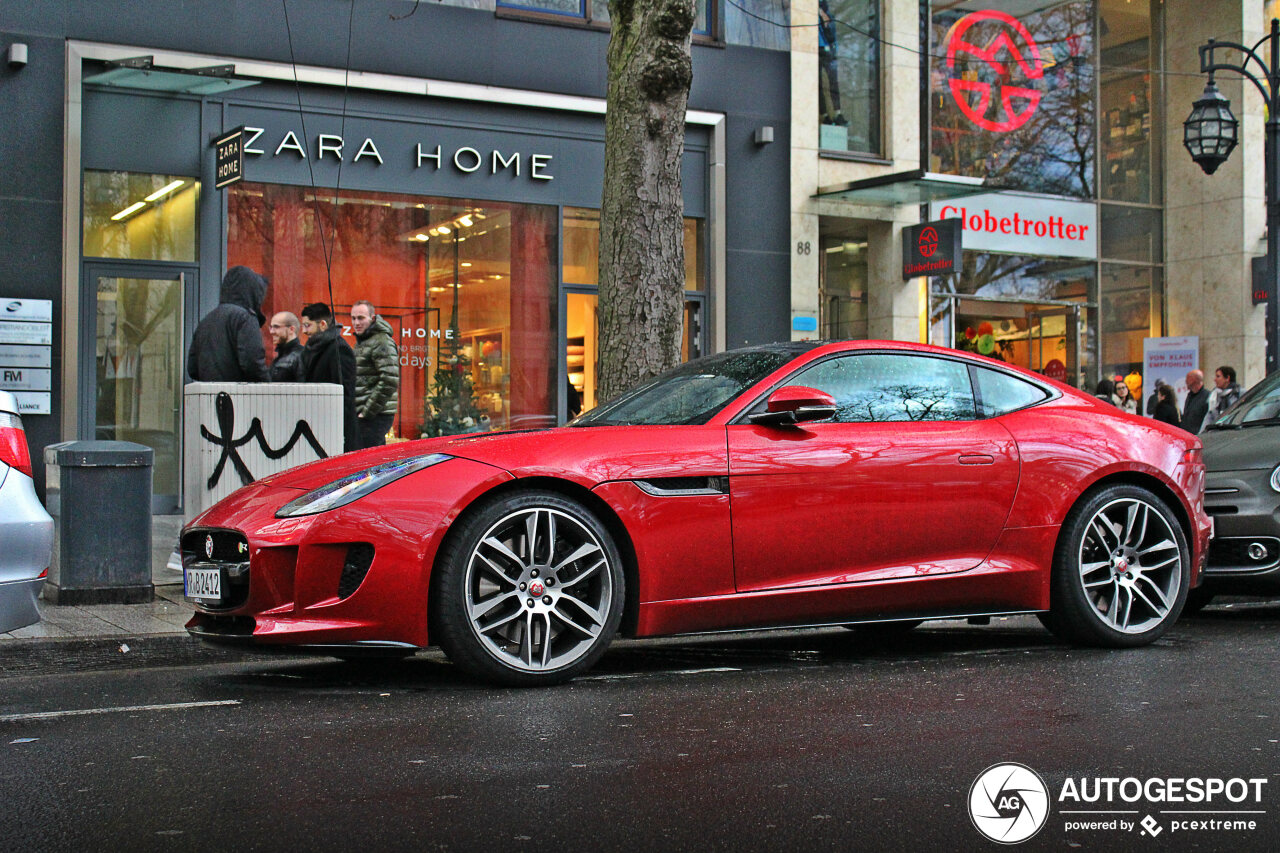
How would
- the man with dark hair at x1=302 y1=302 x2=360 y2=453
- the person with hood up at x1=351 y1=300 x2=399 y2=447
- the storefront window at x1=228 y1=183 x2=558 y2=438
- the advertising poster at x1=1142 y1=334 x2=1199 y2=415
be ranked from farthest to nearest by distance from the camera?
the advertising poster at x1=1142 y1=334 x2=1199 y2=415
the storefront window at x1=228 y1=183 x2=558 y2=438
the person with hood up at x1=351 y1=300 x2=399 y2=447
the man with dark hair at x1=302 y1=302 x2=360 y2=453

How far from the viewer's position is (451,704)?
16.5 feet

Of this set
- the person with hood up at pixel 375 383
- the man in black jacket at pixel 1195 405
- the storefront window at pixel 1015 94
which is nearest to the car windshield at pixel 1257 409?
the person with hood up at pixel 375 383

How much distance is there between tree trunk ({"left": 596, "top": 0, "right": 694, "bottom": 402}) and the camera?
939 cm

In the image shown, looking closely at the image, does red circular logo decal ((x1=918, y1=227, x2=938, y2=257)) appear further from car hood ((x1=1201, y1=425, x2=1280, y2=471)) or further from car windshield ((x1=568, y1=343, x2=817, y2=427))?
car windshield ((x1=568, y1=343, x2=817, y2=427))

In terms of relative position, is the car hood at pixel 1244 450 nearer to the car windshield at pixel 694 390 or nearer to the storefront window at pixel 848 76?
the car windshield at pixel 694 390

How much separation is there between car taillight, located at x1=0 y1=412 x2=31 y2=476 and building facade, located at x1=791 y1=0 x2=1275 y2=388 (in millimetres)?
12720

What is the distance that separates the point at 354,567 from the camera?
512 centimetres

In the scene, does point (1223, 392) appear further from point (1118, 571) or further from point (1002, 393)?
point (1002, 393)

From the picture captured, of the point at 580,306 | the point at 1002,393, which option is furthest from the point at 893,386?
the point at 580,306

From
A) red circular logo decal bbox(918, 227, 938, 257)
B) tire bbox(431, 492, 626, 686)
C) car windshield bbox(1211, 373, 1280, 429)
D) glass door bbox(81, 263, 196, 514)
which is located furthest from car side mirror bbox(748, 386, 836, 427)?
red circular logo decal bbox(918, 227, 938, 257)

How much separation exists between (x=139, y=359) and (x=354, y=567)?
921cm

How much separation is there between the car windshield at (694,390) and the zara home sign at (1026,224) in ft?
44.3

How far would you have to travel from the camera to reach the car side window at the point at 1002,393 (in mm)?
6500

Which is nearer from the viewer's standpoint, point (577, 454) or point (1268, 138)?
point (577, 454)
